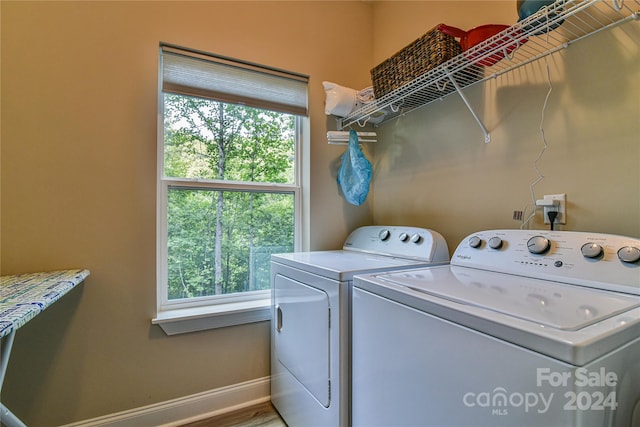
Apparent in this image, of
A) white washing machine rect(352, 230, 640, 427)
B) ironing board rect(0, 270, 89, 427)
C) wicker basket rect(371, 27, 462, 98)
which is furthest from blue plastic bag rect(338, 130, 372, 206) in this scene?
ironing board rect(0, 270, 89, 427)

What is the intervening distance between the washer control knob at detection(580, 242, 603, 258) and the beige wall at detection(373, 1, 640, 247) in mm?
200

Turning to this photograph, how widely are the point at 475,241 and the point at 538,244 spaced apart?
0.24 metres

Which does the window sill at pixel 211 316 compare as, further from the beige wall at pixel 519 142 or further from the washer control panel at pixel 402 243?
the beige wall at pixel 519 142

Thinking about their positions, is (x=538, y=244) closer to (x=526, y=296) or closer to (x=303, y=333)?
(x=526, y=296)

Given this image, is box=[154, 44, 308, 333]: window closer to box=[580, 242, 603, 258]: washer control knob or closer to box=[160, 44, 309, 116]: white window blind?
box=[160, 44, 309, 116]: white window blind

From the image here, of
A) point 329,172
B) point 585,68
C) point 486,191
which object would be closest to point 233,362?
point 329,172

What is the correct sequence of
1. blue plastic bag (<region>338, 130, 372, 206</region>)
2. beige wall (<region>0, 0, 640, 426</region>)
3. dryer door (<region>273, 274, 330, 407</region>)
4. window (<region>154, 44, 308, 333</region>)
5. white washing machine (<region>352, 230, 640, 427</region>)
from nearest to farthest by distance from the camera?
white washing machine (<region>352, 230, 640, 427</region>), beige wall (<region>0, 0, 640, 426</region>), dryer door (<region>273, 274, 330, 407</region>), window (<region>154, 44, 308, 333</region>), blue plastic bag (<region>338, 130, 372, 206</region>)

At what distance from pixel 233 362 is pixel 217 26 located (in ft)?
6.50

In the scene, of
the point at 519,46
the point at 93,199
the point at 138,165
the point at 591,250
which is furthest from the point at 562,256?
the point at 93,199

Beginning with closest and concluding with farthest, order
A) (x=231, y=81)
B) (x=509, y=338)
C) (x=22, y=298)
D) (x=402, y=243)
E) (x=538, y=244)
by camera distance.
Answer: (x=509, y=338), (x=22, y=298), (x=538, y=244), (x=402, y=243), (x=231, y=81)

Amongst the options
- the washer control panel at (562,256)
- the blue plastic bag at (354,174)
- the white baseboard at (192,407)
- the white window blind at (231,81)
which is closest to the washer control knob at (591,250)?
the washer control panel at (562,256)

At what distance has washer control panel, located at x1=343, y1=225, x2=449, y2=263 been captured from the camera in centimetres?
144

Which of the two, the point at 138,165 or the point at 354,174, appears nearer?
the point at 138,165

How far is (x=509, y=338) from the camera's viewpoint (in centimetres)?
61
